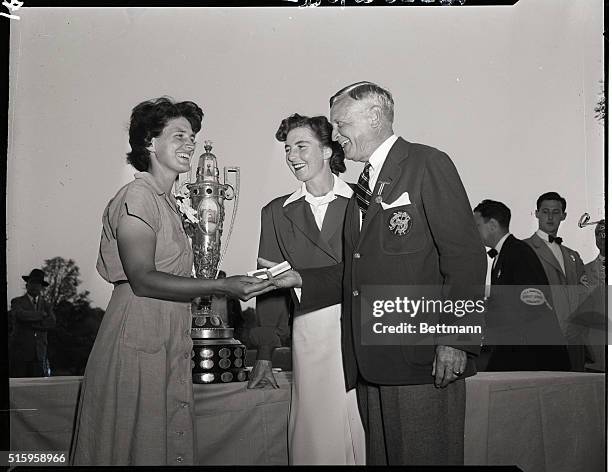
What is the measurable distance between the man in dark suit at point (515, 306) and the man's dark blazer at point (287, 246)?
507 millimetres

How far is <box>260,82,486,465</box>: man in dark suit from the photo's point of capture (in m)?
2.32

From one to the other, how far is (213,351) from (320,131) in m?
0.87

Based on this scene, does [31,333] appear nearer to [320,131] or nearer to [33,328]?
[33,328]

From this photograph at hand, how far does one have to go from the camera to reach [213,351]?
95.1 inches

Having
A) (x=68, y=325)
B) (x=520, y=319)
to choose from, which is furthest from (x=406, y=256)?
(x=68, y=325)

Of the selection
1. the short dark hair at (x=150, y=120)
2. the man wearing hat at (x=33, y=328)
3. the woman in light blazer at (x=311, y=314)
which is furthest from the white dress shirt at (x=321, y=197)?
the man wearing hat at (x=33, y=328)

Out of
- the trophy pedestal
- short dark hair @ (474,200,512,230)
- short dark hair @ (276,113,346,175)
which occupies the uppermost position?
short dark hair @ (276,113,346,175)

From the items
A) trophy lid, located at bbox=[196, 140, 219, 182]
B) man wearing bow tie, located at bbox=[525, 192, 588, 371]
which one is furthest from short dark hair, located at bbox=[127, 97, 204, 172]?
man wearing bow tie, located at bbox=[525, 192, 588, 371]

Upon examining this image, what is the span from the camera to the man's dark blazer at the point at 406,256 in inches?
92.0

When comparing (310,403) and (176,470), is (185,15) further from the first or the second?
(176,470)

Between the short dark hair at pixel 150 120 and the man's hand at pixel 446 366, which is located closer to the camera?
the man's hand at pixel 446 366

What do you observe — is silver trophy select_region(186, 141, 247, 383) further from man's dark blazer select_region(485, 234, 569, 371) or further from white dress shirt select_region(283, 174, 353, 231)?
Answer: man's dark blazer select_region(485, 234, 569, 371)

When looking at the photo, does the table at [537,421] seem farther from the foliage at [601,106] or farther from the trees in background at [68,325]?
the trees in background at [68,325]

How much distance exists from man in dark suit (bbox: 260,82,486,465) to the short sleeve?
506mm
